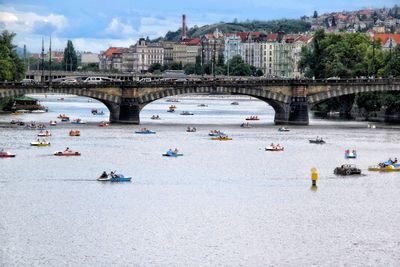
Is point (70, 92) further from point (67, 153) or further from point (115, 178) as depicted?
point (115, 178)

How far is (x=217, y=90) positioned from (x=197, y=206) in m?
68.7

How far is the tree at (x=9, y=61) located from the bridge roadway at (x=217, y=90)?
82.5 ft

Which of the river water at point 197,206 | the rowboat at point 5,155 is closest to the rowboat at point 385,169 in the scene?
the river water at point 197,206

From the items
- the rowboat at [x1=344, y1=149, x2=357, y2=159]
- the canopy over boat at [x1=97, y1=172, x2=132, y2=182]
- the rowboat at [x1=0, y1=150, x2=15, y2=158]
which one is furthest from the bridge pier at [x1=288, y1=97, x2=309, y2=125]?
the canopy over boat at [x1=97, y1=172, x2=132, y2=182]

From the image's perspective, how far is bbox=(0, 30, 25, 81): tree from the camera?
160788 mm

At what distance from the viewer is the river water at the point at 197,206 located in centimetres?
5709

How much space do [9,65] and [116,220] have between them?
101 m

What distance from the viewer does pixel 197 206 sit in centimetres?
7062

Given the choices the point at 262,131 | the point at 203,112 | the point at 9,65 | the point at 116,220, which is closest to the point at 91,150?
the point at 262,131

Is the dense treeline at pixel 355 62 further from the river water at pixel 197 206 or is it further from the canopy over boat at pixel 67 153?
the canopy over boat at pixel 67 153

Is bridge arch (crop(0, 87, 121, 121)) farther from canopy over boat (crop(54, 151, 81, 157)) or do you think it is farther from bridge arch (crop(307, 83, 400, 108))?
canopy over boat (crop(54, 151, 81, 157))

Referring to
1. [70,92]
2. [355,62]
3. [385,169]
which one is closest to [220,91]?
[70,92]

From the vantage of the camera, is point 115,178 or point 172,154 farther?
point 172,154

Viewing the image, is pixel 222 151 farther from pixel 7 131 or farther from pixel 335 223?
pixel 335 223
